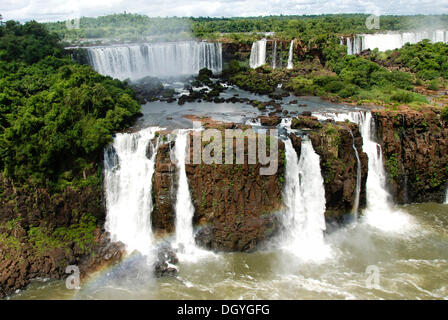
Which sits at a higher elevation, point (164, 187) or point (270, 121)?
point (270, 121)

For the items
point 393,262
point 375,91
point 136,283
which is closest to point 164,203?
point 136,283

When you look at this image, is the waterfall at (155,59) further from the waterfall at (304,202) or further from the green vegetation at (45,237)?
the waterfall at (304,202)

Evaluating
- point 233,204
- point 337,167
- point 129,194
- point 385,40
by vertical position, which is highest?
point 385,40

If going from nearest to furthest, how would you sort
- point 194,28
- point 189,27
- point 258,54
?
point 258,54, point 189,27, point 194,28

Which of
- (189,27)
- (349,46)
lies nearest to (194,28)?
(189,27)

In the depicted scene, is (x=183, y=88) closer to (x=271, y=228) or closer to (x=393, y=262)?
(x=271, y=228)

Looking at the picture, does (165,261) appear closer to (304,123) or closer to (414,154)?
(304,123)

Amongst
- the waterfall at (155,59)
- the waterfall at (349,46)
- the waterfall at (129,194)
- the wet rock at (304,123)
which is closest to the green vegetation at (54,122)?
the waterfall at (129,194)

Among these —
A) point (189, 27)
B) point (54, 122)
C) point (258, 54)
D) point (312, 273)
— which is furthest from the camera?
point (189, 27)
